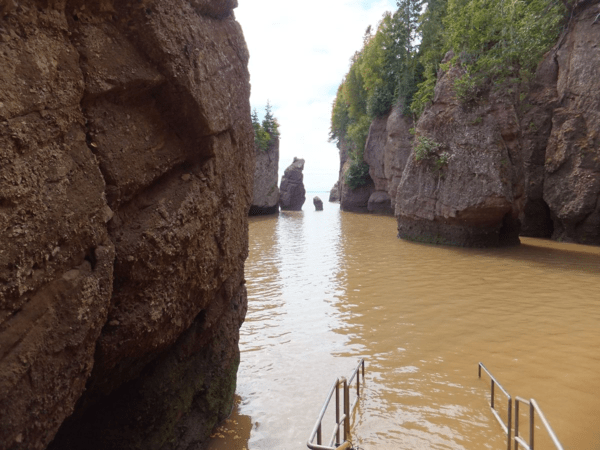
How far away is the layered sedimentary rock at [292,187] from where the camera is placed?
3947 cm

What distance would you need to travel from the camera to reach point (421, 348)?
5.71 metres

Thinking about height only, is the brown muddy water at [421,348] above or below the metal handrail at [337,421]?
below

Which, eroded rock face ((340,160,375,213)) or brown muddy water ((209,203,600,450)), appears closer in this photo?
brown muddy water ((209,203,600,450))

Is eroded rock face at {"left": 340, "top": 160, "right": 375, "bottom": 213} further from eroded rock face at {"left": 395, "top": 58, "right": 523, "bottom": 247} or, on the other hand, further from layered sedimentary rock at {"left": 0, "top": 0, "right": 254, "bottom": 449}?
layered sedimentary rock at {"left": 0, "top": 0, "right": 254, "bottom": 449}

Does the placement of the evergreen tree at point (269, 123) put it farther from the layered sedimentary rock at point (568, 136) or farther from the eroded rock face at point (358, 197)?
the layered sedimentary rock at point (568, 136)

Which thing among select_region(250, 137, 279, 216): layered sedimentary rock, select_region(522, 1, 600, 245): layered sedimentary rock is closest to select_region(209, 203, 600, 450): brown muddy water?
select_region(522, 1, 600, 245): layered sedimentary rock

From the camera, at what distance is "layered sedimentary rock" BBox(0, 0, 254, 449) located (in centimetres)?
191

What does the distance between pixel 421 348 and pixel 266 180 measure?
86.2 ft

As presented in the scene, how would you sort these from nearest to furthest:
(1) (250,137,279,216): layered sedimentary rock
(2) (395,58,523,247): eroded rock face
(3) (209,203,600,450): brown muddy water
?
1. (3) (209,203,600,450): brown muddy water
2. (2) (395,58,523,247): eroded rock face
3. (1) (250,137,279,216): layered sedimentary rock

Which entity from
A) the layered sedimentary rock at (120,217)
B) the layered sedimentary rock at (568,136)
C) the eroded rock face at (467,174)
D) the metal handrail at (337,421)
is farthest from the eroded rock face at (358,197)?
the layered sedimentary rock at (120,217)

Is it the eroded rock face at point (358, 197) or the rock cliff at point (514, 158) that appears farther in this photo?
the eroded rock face at point (358, 197)

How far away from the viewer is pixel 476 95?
13.4m

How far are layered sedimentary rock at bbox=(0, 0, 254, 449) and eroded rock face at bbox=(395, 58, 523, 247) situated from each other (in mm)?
10566

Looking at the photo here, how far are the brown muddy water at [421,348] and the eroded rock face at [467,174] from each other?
2.18m
